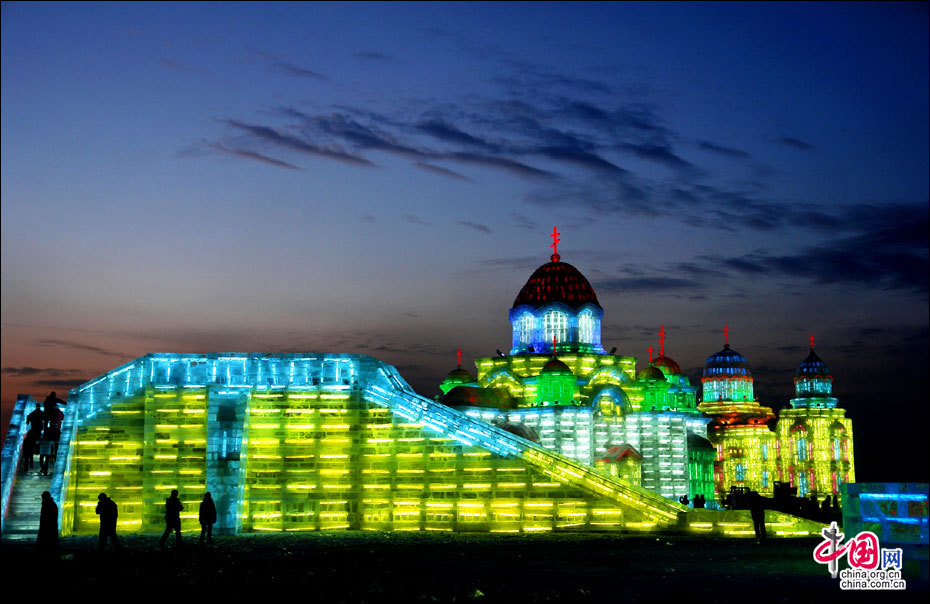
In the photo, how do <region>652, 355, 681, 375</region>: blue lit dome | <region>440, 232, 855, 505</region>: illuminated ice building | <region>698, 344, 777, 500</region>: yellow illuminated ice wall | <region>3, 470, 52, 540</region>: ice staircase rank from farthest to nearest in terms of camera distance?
<region>698, 344, 777, 500</region>: yellow illuminated ice wall < <region>652, 355, 681, 375</region>: blue lit dome < <region>440, 232, 855, 505</region>: illuminated ice building < <region>3, 470, 52, 540</region>: ice staircase

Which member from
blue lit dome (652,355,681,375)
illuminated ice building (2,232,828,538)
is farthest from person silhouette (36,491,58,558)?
blue lit dome (652,355,681,375)

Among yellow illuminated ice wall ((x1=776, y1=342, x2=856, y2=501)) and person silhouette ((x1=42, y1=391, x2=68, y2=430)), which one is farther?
yellow illuminated ice wall ((x1=776, y1=342, x2=856, y2=501))

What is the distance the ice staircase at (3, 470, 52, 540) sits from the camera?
1307 inches

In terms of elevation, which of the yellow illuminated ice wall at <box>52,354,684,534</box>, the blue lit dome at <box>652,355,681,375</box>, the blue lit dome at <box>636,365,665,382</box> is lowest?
the yellow illuminated ice wall at <box>52,354,684,534</box>

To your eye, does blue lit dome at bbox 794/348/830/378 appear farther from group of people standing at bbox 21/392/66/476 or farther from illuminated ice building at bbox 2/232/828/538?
group of people standing at bbox 21/392/66/476

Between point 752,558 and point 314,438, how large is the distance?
18.5 meters

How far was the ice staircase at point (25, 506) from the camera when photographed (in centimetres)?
3319

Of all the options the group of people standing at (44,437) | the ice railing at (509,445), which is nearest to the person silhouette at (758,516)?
the ice railing at (509,445)

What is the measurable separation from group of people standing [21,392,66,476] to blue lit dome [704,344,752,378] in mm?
71827

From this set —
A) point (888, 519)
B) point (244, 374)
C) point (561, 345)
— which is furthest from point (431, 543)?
point (561, 345)

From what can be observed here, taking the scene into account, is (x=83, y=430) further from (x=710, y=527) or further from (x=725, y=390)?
(x=725, y=390)

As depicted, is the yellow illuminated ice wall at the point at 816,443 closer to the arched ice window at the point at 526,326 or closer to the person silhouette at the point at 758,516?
the arched ice window at the point at 526,326

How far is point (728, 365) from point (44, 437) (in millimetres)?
72823

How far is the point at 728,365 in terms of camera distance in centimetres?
10031
